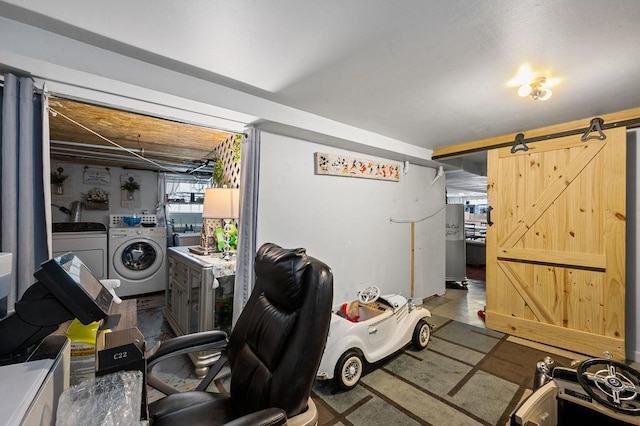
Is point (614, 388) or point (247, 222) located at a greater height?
point (247, 222)

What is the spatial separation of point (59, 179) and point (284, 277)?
5152 mm

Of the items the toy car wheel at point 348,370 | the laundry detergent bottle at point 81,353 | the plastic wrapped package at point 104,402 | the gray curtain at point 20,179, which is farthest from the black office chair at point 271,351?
the toy car wheel at point 348,370

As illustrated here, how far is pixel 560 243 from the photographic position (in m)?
2.72

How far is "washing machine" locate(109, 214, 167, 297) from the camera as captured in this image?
148 inches

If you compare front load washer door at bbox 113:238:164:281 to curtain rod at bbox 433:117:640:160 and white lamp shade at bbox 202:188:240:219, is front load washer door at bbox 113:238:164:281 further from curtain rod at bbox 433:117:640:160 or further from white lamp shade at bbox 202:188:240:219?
curtain rod at bbox 433:117:640:160

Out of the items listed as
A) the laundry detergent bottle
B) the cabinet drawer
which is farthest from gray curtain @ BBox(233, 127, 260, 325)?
the laundry detergent bottle

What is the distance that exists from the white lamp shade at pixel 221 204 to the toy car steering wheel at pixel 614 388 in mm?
2487

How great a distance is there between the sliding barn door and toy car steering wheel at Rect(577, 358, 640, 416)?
1.74 meters

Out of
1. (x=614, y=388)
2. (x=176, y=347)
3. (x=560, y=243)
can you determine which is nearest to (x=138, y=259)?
(x=176, y=347)

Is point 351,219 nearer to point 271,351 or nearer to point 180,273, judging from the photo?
point 180,273

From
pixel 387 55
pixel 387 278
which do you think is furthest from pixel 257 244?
pixel 387 278

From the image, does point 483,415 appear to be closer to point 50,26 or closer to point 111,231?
point 50,26

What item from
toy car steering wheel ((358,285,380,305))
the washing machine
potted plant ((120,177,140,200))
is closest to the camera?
toy car steering wheel ((358,285,380,305))

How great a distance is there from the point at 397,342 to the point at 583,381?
1.39 metres
